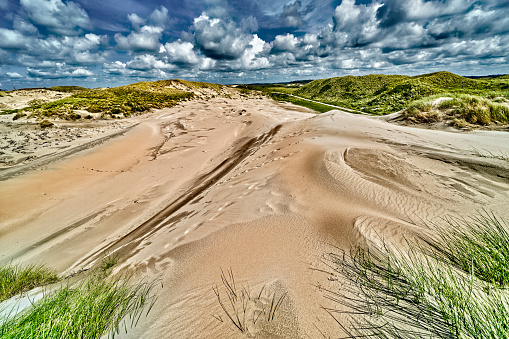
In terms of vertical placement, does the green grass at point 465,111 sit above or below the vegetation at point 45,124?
above

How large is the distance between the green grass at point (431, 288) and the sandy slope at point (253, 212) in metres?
0.33

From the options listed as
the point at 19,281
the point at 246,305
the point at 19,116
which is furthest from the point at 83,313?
the point at 19,116

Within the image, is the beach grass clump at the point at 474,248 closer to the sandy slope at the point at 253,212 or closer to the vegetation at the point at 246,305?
the sandy slope at the point at 253,212

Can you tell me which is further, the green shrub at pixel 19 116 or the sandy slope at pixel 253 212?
the green shrub at pixel 19 116

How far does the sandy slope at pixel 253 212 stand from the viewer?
2480 mm

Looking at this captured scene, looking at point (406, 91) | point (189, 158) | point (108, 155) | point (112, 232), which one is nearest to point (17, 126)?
point (108, 155)

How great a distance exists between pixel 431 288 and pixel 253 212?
320cm

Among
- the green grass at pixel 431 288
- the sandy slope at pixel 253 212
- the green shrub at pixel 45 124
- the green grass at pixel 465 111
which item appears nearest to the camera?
the green grass at pixel 431 288

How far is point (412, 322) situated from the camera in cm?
179

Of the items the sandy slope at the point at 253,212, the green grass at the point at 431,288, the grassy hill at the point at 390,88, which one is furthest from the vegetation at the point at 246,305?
the grassy hill at the point at 390,88

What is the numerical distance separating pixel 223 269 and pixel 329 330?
164 centimetres

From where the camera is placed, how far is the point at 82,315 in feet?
6.90

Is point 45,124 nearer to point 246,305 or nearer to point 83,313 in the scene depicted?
point 83,313

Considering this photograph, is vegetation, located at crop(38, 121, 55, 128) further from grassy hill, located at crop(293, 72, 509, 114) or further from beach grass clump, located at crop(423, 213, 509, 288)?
grassy hill, located at crop(293, 72, 509, 114)
